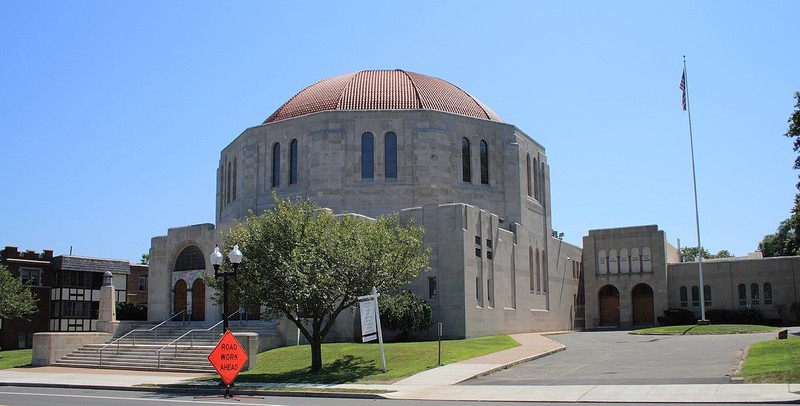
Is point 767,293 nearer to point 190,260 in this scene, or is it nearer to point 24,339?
point 190,260

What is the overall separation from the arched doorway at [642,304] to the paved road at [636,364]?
2062cm

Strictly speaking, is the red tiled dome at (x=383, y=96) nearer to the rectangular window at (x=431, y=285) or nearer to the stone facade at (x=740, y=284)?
the rectangular window at (x=431, y=285)

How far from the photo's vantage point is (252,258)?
29672mm

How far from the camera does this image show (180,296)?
4697 centimetres

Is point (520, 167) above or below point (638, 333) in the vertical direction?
above

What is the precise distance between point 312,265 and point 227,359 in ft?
19.0

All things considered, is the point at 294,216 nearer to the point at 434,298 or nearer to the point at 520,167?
the point at 434,298

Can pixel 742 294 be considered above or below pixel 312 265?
below

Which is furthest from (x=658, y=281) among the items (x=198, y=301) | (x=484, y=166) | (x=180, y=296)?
(x=180, y=296)

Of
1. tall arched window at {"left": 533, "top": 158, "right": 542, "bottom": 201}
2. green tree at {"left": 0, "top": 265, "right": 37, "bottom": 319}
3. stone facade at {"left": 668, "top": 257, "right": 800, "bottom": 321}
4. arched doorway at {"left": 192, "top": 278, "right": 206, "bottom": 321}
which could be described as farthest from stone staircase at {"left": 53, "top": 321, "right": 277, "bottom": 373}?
stone facade at {"left": 668, "top": 257, "right": 800, "bottom": 321}

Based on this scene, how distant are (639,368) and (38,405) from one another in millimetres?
18443

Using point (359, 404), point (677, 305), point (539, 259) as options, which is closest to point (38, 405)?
point (359, 404)

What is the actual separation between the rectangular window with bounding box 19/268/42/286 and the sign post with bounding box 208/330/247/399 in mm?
44295

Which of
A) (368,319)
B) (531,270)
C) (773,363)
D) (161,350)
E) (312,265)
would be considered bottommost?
(161,350)
